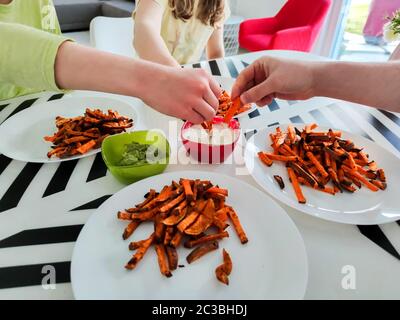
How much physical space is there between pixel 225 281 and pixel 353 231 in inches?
12.4

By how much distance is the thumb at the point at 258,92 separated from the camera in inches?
32.5

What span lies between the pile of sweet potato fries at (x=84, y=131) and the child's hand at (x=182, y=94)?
21 centimetres

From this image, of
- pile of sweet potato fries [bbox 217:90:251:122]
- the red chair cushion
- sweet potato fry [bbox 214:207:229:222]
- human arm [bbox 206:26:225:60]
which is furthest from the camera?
the red chair cushion

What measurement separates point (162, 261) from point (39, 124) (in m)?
0.63

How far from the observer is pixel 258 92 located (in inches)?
32.6

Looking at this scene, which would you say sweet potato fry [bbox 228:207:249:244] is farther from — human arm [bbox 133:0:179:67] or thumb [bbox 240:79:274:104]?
human arm [bbox 133:0:179:67]

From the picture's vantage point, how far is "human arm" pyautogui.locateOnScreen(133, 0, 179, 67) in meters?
1.16

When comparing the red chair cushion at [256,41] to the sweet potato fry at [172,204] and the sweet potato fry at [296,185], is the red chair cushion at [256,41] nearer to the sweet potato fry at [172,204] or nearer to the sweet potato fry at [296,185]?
the sweet potato fry at [296,185]

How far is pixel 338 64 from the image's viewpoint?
84cm

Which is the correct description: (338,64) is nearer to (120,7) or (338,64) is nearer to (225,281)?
(225,281)

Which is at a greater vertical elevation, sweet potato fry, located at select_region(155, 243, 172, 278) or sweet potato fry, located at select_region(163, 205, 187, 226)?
sweet potato fry, located at select_region(163, 205, 187, 226)

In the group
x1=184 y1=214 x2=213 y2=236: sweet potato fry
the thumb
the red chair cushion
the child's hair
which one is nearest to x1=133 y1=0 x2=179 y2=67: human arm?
the child's hair

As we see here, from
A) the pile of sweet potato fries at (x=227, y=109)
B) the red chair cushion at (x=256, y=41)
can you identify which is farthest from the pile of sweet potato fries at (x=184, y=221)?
the red chair cushion at (x=256, y=41)

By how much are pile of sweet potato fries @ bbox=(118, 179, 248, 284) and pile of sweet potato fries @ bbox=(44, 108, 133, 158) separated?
0.27m
